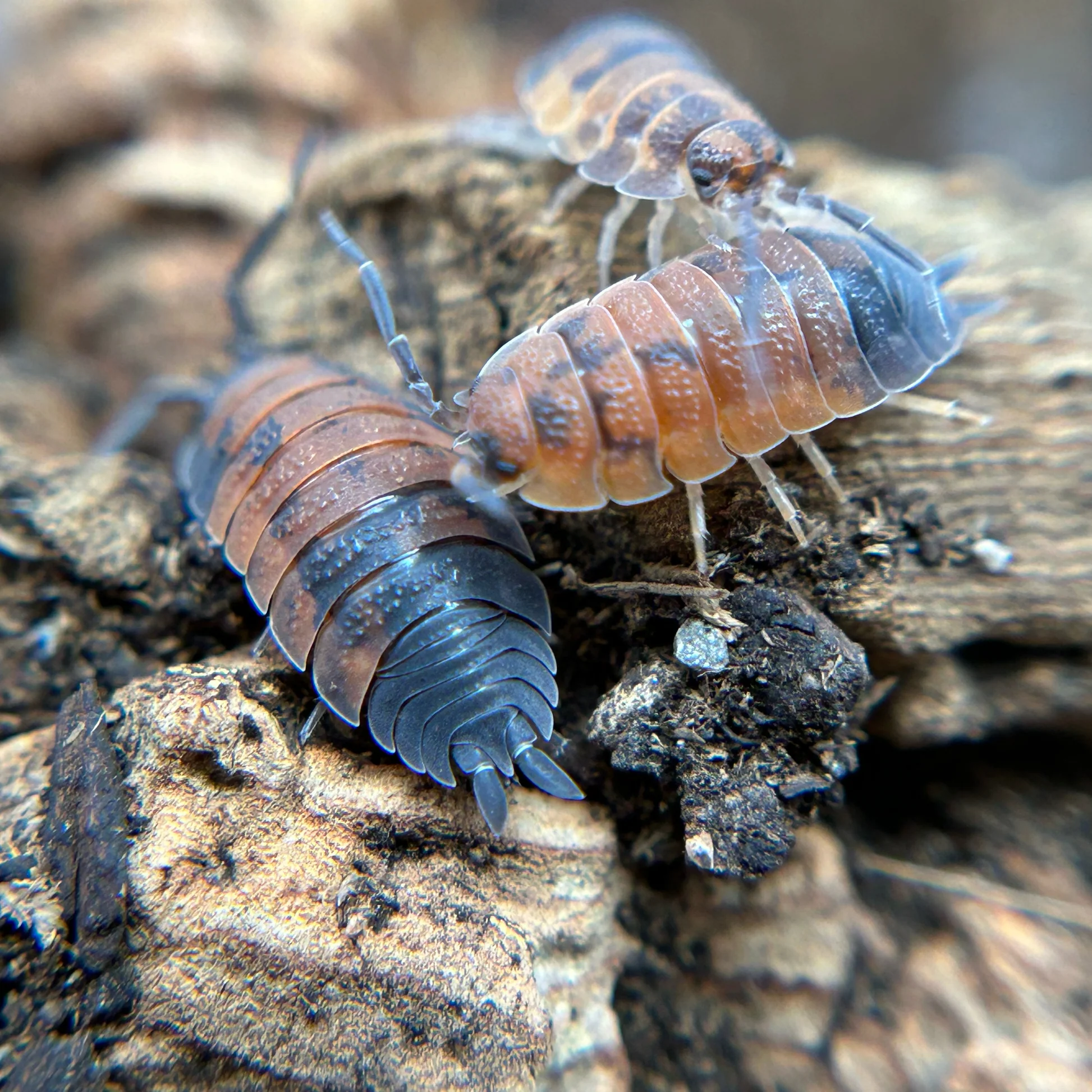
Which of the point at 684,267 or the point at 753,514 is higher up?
the point at 684,267

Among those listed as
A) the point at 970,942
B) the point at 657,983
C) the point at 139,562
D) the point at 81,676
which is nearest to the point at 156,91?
the point at 139,562

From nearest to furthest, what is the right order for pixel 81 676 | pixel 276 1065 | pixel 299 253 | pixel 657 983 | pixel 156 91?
pixel 276 1065 < pixel 657 983 < pixel 81 676 < pixel 299 253 < pixel 156 91

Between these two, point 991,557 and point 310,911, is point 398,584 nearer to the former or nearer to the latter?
point 310,911

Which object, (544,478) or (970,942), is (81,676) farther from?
(970,942)

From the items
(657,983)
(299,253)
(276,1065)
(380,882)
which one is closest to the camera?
(276,1065)

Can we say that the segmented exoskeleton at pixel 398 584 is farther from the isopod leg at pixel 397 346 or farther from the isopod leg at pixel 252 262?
the isopod leg at pixel 252 262

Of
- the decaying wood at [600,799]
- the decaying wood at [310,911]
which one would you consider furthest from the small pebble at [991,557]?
the decaying wood at [310,911]

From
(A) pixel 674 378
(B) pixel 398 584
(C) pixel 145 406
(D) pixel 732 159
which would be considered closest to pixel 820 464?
(A) pixel 674 378
